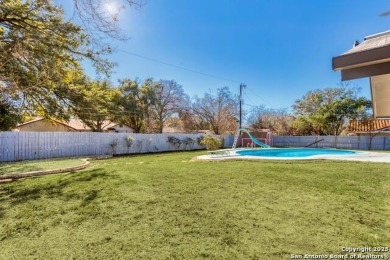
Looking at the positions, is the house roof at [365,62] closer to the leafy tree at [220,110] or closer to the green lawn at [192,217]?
the green lawn at [192,217]

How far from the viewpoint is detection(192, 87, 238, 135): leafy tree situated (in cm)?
2816

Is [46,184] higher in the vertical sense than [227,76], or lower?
lower

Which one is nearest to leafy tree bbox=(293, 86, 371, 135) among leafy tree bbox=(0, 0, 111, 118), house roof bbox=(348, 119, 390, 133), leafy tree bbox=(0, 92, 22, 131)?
house roof bbox=(348, 119, 390, 133)

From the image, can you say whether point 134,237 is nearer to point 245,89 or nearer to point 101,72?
point 101,72

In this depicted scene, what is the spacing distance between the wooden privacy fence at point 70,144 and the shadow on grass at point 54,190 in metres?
5.90

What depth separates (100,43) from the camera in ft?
20.8

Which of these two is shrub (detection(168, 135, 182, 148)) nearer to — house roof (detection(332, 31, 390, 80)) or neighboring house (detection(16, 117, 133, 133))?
neighboring house (detection(16, 117, 133, 133))

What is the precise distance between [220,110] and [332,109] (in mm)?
12205

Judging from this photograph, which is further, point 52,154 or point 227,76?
point 227,76

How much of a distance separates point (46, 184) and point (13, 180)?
1.60 metres

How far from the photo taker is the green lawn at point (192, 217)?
249cm

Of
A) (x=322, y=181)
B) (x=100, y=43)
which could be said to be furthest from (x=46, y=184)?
(x=322, y=181)

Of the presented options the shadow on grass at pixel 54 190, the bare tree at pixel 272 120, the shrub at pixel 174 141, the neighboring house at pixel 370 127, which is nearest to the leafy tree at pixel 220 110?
the bare tree at pixel 272 120

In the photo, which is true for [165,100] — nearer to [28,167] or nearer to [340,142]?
[340,142]
